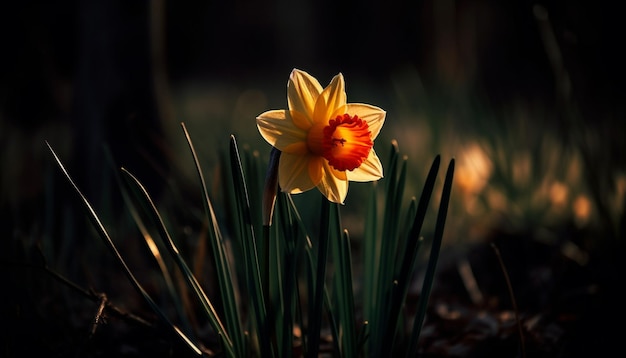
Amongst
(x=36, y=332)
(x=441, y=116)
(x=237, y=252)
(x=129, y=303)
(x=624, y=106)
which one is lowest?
(x=129, y=303)

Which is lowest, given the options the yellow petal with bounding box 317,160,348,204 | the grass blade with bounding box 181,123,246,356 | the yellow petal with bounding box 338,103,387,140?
the grass blade with bounding box 181,123,246,356

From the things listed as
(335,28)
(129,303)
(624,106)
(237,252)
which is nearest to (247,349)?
(237,252)

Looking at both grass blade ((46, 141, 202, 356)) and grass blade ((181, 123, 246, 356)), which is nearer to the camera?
grass blade ((46, 141, 202, 356))

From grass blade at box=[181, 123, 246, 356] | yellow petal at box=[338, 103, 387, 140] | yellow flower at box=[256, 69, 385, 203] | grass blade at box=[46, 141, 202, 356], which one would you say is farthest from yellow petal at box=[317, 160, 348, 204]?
grass blade at box=[46, 141, 202, 356]

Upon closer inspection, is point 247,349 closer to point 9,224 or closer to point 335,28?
point 9,224

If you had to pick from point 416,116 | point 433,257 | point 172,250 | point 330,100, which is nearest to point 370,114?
point 330,100

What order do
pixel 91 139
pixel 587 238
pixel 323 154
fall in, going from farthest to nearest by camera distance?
pixel 91 139, pixel 587 238, pixel 323 154

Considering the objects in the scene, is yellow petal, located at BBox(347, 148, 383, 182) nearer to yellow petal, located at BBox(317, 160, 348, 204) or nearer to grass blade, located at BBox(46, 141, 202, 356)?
yellow petal, located at BBox(317, 160, 348, 204)
